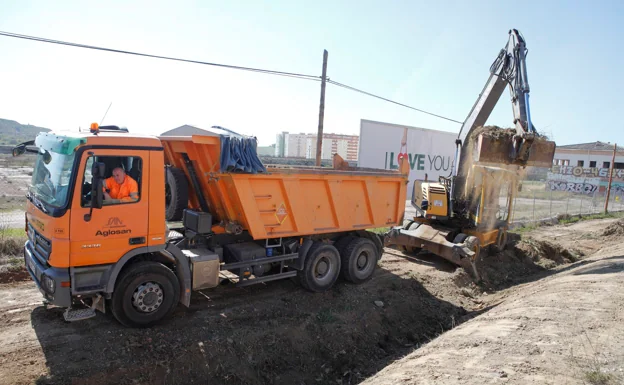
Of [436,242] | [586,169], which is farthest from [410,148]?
[586,169]

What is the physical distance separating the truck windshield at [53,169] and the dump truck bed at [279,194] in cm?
160

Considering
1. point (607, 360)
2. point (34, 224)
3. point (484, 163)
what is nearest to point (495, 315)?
point (607, 360)

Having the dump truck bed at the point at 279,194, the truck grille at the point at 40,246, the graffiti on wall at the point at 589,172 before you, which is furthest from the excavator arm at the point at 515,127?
the graffiti on wall at the point at 589,172

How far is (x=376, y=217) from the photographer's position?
27.8 feet

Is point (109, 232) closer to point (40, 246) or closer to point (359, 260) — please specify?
point (40, 246)

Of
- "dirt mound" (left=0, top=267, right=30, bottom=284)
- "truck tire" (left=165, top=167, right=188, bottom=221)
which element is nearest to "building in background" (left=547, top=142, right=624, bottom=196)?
"truck tire" (left=165, top=167, right=188, bottom=221)

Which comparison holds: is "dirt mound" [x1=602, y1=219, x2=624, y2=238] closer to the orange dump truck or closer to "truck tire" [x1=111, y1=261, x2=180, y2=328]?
the orange dump truck

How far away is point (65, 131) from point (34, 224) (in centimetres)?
130

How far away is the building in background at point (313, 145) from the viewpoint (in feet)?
96.0

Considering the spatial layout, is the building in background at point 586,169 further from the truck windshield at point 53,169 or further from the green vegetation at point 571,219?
the truck windshield at point 53,169

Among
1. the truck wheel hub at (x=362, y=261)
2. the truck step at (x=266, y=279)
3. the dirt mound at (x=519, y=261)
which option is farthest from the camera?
the dirt mound at (x=519, y=261)

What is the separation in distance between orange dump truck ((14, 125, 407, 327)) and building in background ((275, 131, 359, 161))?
18.9 m

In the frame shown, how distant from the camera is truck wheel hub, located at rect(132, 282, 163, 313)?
561 cm

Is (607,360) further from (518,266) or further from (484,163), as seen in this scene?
(518,266)
